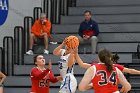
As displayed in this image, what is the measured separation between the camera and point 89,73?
6.41 meters

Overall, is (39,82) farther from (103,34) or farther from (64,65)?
(103,34)

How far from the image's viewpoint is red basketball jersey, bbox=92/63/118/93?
644cm

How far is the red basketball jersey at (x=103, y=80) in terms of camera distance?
6441 mm

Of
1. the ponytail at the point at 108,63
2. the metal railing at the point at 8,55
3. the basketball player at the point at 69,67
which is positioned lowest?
the metal railing at the point at 8,55

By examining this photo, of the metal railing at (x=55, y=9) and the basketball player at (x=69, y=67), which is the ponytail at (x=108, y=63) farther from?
the metal railing at (x=55, y=9)

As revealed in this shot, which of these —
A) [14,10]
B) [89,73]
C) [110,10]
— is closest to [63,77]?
[89,73]

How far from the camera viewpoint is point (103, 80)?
21.1ft

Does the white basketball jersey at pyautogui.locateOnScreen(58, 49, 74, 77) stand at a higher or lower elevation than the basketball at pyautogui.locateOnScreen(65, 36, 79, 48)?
lower

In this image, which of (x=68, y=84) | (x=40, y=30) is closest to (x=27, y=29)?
(x=40, y=30)

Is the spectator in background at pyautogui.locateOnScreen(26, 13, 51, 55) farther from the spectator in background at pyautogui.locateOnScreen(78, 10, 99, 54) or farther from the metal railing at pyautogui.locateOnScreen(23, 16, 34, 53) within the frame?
the spectator in background at pyautogui.locateOnScreen(78, 10, 99, 54)

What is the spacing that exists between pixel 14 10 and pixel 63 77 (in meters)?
5.72

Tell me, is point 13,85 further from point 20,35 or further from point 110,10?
point 110,10

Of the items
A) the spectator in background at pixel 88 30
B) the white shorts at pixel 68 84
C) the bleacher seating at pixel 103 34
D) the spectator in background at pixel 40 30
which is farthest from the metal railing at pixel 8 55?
the white shorts at pixel 68 84

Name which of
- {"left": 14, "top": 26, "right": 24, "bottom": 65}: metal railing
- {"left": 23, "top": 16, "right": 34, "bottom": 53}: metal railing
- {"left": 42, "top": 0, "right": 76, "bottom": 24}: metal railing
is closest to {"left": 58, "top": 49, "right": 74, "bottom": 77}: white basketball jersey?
{"left": 14, "top": 26, "right": 24, "bottom": 65}: metal railing
